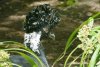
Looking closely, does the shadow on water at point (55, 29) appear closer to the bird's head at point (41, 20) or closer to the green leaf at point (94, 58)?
the bird's head at point (41, 20)

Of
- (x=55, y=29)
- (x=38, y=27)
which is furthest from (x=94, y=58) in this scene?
(x=55, y=29)

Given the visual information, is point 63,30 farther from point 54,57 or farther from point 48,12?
point 48,12

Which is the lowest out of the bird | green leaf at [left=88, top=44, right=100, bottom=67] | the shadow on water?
green leaf at [left=88, top=44, right=100, bottom=67]

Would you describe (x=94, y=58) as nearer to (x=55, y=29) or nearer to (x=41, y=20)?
(x=41, y=20)

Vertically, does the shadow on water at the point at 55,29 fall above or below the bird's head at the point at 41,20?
above

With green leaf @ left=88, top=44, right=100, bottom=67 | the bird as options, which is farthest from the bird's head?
green leaf @ left=88, top=44, right=100, bottom=67

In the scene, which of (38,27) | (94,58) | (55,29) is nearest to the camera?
(94,58)

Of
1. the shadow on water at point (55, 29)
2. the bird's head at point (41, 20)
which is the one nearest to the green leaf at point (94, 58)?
the bird's head at point (41, 20)

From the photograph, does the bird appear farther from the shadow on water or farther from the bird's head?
the shadow on water

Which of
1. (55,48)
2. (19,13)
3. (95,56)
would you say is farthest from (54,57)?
Answer: (95,56)
